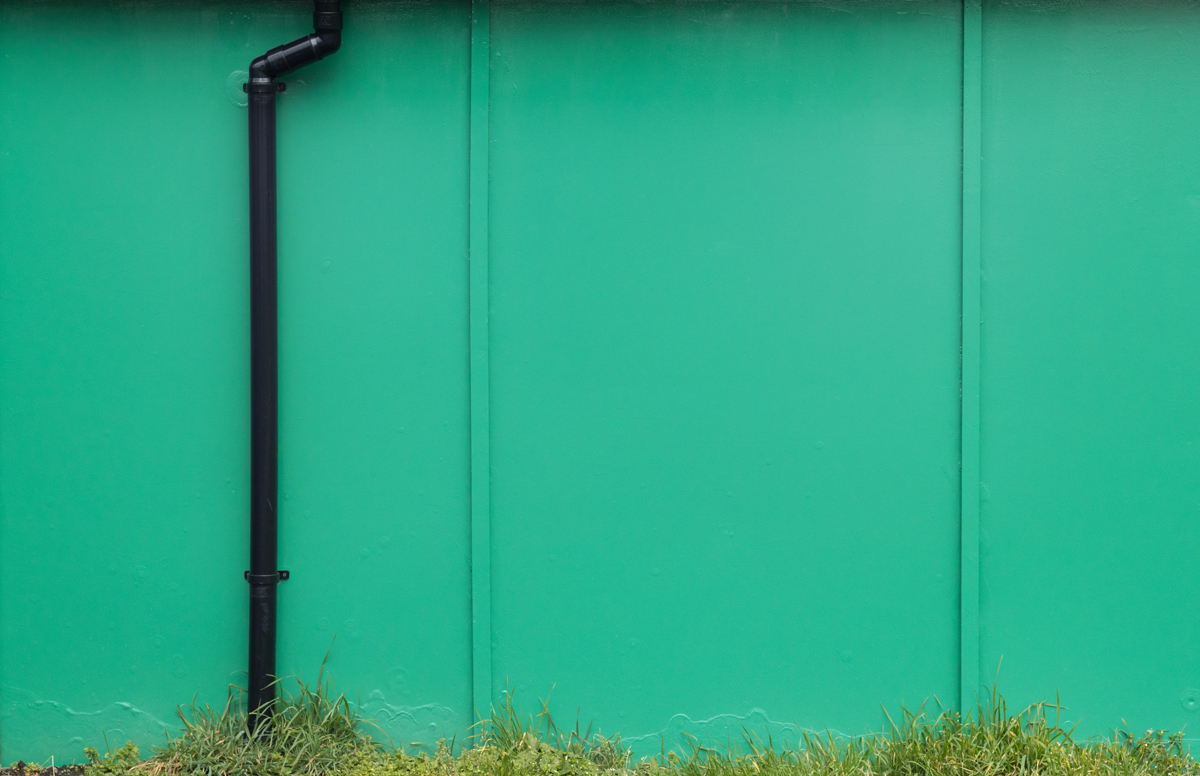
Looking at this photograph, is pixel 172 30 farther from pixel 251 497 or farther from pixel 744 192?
pixel 744 192

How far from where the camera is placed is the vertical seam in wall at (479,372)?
3.14 m

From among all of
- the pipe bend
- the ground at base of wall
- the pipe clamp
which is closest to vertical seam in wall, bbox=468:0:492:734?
the pipe bend

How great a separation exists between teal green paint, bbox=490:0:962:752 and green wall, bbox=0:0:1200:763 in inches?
0.6

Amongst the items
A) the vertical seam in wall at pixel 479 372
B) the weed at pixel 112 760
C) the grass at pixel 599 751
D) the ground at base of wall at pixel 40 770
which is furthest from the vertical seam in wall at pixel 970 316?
the ground at base of wall at pixel 40 770

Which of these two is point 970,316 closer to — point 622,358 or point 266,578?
point 622,358

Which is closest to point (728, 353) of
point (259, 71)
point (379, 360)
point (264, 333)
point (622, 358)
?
point (622, 358)

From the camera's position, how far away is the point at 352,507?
320 cm

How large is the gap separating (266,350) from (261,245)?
1.31 feet

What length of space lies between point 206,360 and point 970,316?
3000 millimetres

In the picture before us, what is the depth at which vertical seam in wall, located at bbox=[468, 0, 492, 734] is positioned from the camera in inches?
124

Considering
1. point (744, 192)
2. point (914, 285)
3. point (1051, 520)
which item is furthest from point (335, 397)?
point (1051, 520)

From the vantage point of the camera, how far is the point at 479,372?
315cm

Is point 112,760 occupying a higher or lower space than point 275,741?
lower

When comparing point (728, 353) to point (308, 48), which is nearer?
point (308, 48)
